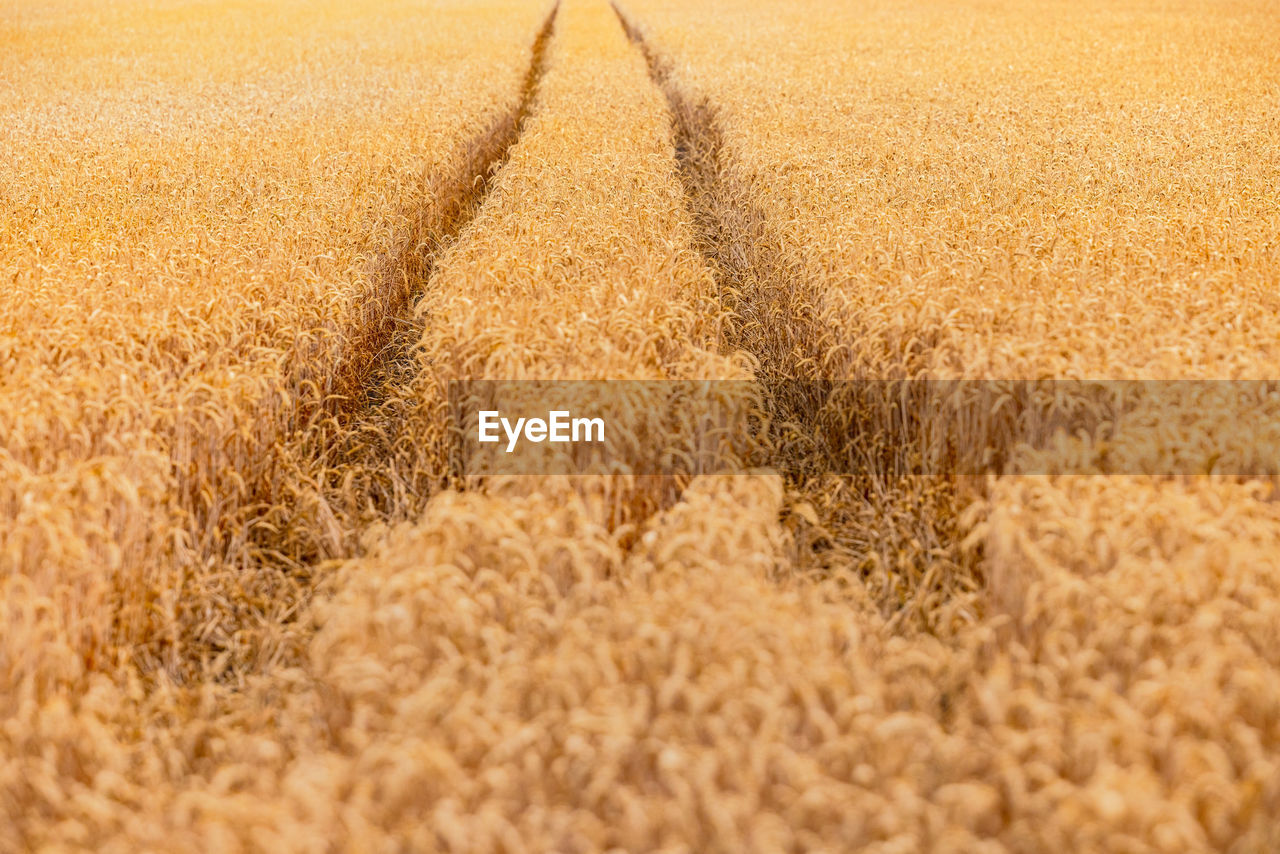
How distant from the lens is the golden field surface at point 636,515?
2.57 metres

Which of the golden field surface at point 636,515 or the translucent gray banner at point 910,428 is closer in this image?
the golden field surface at point 636,515

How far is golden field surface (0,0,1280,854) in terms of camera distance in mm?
2572

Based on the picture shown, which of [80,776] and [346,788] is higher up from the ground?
[346,788]

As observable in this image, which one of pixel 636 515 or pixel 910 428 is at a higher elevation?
pixel 910 428

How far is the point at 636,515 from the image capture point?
15.4ft

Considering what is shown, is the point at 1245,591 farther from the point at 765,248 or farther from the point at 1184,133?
the point at 1184,133

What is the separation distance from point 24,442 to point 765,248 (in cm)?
572

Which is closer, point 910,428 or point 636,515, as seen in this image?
point 636,515

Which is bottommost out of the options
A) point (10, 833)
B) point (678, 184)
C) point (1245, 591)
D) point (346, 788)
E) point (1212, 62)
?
point (10, 833)

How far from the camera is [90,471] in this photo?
410 centimetres

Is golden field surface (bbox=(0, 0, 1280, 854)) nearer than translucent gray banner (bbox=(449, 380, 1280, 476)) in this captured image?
Yes

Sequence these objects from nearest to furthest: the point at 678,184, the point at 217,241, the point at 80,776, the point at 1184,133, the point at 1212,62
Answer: the point at 80,776
the point at 217,241
the point at 678,184
the point at 1184,133
the point at 1212,62

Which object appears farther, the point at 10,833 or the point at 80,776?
the point at 80,776

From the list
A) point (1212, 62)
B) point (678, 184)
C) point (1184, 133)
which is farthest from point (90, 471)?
point (1212, 62)
